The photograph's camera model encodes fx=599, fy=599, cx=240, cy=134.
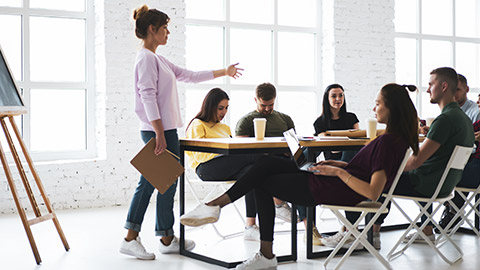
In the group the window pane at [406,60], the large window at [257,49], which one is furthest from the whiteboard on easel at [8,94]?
the window pane at [406,60]

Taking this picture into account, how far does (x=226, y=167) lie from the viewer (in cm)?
396

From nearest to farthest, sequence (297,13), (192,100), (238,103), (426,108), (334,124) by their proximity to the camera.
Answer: (334,124) → (192,100) → (238,103) → (297,13) → (426,108)

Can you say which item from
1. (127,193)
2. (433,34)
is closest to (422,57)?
(433,34)

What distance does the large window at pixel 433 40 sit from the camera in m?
8.18

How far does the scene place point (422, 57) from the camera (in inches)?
328

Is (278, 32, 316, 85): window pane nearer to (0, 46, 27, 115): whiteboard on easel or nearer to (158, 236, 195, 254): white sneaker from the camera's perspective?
(158, 236, 195, 254): white sneaker

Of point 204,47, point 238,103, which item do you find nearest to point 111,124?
point 204,47

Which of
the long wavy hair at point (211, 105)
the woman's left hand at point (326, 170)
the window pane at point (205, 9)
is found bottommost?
the woman's left hand at point (326, 170)

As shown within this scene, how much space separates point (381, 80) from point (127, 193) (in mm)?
3505

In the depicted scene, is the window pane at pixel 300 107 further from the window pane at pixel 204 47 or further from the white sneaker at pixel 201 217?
the white sneaker at pixel 201 217

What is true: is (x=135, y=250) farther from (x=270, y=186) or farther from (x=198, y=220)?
(x=270, y=186)

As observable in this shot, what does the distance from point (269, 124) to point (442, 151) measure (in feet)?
5.37

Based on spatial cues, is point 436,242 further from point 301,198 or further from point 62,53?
point 62,53

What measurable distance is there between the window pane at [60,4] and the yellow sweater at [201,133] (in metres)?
2.50
